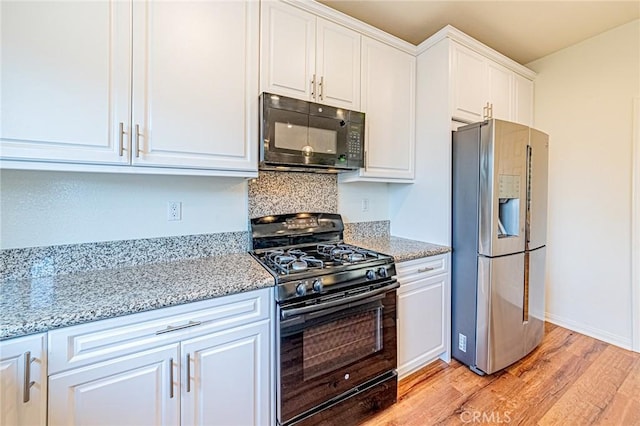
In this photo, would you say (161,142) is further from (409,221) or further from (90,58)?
(409,221)

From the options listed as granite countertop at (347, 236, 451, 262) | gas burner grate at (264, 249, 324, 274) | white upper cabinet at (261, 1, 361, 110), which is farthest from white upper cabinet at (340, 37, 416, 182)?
gas burner grate at (264, 249, 324, 274)

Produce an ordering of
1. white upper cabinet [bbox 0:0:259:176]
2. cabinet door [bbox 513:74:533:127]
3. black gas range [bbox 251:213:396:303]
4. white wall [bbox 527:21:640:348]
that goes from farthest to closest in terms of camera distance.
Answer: cabinet door [bbox 513:74:533:127] → white wall [bbox 527:21:640:348] → black gas range [bbox 251:213:396:303] → white upper cabinet [bbox 0:0:259:176]

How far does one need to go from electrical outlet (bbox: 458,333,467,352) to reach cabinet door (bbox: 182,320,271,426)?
5.01 feet

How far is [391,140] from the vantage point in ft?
7.21

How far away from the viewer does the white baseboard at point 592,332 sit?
2.34m

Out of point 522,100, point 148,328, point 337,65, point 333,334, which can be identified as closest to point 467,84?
point 522,100

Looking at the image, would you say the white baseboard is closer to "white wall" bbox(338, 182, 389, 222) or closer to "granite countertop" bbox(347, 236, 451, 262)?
"granite countertop" bbox(347, 236, 451, 262)

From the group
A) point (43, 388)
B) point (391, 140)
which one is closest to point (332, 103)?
point (391, 140)

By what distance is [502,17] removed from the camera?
2.16m

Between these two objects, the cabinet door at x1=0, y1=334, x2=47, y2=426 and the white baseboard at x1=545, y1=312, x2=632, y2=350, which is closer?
the cabinet door at x1=0, y1=334, x2=47, y2=426

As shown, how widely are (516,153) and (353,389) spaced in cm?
A: 192

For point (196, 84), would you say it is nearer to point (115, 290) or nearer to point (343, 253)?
point (115, 290)

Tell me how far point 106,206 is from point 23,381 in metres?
0.85

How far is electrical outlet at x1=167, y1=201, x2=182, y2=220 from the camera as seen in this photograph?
1.66 m
